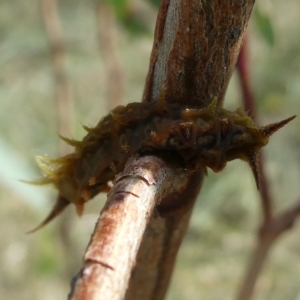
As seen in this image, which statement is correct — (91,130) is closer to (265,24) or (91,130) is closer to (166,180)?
(166,180)

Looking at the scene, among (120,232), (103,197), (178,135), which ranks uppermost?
(103,197)

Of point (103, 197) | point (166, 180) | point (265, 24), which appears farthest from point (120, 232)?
point (103, 197)

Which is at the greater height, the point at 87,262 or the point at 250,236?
the point at 250,236

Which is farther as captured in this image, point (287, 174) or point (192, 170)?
point (287, 174)

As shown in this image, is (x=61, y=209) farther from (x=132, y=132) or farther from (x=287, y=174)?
(x=287, y=174)

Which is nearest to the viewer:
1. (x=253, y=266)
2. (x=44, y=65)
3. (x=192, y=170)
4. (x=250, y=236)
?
(x=192, y=170)

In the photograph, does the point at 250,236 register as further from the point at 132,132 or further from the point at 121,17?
the point at 132,132

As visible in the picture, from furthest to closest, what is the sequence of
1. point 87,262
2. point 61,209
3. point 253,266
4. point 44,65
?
1. point 44,65
2. point 253,266
3. point 61,209
4. point 87,262

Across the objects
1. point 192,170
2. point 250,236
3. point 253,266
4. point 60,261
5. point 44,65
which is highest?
point 44,65

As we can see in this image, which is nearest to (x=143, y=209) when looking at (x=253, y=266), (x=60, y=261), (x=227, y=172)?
(x=253, y=266)
